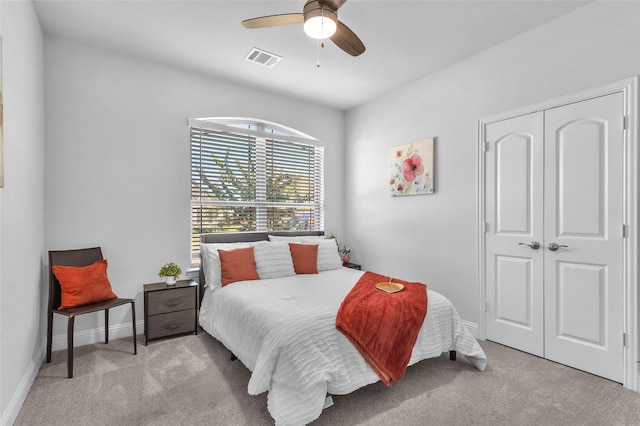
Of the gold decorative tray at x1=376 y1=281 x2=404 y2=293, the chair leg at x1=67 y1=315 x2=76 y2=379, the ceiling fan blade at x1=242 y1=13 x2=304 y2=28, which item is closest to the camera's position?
the ceiling fan blade at x1=242 y1=13 x2=304 y2=28

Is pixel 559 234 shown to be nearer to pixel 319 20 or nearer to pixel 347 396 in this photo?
pixel 347 396

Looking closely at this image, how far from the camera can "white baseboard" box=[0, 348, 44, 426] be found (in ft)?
6.13

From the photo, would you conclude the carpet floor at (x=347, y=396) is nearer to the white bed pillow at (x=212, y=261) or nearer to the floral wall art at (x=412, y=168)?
the white bed pillow at (x=212, y=261)

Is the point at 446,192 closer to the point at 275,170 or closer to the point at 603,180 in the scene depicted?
the point at 603,180

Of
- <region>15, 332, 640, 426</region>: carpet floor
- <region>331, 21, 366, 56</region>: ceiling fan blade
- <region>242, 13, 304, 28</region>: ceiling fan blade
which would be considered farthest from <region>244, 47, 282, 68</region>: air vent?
<region>15, 332, 640, 426</region>: carpet floor

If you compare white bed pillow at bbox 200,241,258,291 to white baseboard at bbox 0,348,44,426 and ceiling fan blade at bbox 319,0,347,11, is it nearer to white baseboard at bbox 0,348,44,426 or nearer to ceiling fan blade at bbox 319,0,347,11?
white baseboard at bbox 0,348,44,426

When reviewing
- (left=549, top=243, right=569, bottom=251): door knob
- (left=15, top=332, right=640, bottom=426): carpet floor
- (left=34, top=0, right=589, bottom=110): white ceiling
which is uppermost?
(left=34, top=0, right=589, bottom=110): white ceiling

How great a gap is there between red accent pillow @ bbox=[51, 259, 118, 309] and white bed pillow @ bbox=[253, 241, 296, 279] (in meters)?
1.35

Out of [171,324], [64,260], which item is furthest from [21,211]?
[171,324]

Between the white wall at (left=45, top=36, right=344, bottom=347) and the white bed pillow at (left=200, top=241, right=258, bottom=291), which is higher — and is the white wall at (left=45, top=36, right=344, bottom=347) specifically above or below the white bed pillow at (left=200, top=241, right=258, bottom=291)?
above

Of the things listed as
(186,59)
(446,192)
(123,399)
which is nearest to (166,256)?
(123,399)

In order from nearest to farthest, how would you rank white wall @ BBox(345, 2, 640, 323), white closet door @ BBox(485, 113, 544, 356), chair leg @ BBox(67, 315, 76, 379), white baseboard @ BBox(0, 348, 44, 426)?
white baseboard @ BBox(0, 348, 44, 426), chair leg @ BBox(67, 315, 76, 379), white wall @ BBox(345, 2, 640, 323), white closet door @ BBox(485, 113, 544, 356)

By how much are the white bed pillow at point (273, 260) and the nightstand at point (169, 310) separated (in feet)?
2.33

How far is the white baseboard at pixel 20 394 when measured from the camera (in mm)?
1868
